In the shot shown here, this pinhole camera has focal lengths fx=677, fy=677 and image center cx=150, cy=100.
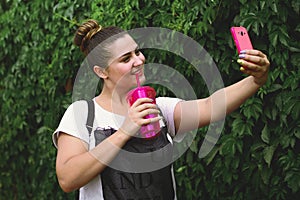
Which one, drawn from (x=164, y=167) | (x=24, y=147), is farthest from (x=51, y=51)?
(x=164, y=167)

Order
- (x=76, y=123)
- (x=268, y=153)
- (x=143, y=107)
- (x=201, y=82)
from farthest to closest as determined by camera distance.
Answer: (x=201, y=82)
(x=268, y=153)
(x=76, y=123)
(x=143, y=107)

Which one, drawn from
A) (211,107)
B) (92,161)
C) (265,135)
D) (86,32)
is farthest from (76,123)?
(265,135)

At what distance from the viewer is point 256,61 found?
2.32 meters

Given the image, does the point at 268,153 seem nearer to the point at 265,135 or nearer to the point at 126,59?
the point at 265,135

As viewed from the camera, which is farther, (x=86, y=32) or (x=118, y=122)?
(x=86, y=32)

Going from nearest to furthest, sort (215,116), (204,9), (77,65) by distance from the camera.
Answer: (215,116) < (204,9) < (77,65)

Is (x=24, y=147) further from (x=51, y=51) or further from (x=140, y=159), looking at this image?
(x=140, y=159)

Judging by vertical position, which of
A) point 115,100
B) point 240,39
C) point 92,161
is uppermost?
point 240,39

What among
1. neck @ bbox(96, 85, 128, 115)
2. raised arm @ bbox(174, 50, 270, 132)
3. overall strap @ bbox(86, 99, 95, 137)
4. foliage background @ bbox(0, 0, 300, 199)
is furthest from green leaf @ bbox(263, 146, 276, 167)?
overall strap @ bbox(86, 99, 95, 137)

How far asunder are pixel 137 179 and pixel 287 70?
40.8 inches

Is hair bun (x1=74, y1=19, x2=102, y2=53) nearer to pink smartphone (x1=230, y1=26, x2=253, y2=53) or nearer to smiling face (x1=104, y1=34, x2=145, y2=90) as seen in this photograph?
smiling face (x1=104, y1=34, x2=145, y2=90)

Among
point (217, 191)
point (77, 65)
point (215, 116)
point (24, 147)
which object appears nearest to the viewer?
point (215, 116)

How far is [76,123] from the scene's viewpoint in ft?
8.14

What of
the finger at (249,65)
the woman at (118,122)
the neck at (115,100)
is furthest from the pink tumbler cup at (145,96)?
the finger at (249,65)
